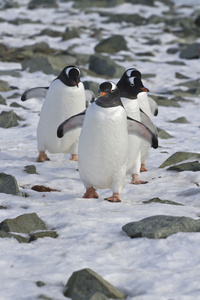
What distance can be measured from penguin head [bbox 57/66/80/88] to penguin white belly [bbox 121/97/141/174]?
2.84 feet

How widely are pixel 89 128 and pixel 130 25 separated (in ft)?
57.2

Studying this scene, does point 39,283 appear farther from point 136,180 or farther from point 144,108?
point 144,108

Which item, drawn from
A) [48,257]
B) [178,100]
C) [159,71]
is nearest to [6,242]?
[48,257]

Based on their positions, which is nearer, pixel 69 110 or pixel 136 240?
pixel 136 240

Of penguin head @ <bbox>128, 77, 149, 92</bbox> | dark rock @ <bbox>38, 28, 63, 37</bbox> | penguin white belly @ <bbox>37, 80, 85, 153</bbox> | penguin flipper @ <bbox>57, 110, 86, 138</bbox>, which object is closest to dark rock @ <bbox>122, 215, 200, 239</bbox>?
penguin flipper @ <bbox>57, 110, 86, 138</bbox>

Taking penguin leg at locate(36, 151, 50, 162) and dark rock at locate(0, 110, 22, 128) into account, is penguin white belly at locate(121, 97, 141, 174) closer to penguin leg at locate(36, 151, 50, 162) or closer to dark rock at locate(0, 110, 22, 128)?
penguin leg at locate(36, 151, 50, 162)

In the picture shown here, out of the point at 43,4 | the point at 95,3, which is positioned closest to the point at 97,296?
the point at 43,4

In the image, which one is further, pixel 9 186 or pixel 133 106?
pixel 133 106

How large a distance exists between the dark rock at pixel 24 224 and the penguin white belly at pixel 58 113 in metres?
2.59

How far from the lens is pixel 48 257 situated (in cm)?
360

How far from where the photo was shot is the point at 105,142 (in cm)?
512

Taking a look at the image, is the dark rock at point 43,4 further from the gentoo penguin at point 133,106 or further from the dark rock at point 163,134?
the gentoo penguin at point 133,106

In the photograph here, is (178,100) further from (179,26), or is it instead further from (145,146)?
(179,26)

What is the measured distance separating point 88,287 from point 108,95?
7.31 ft
